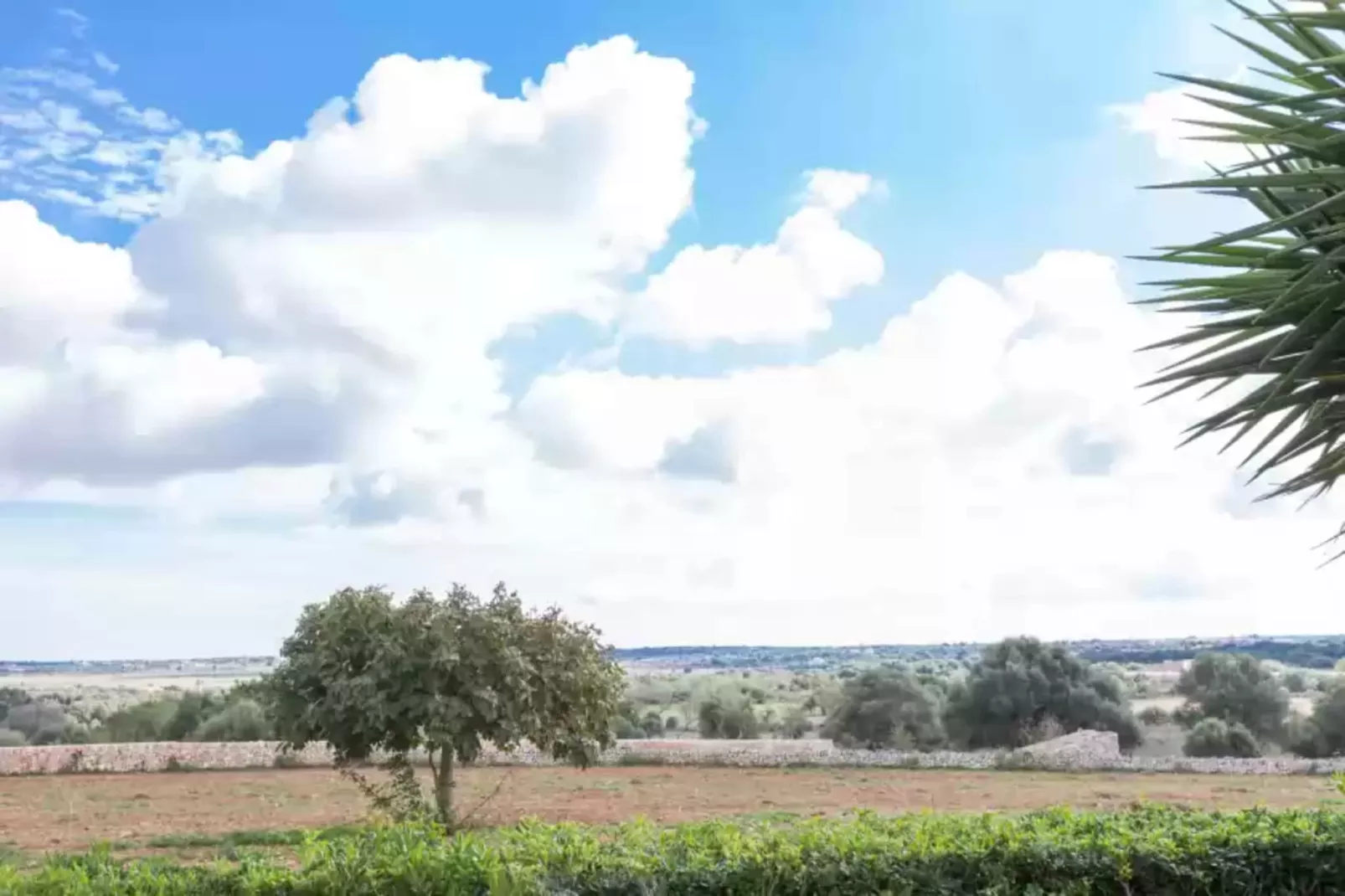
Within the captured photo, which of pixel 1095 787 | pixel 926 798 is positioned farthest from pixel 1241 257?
pixel 1095 787

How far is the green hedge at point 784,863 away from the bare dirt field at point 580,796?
1015 cm

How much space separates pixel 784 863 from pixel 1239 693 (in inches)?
1151

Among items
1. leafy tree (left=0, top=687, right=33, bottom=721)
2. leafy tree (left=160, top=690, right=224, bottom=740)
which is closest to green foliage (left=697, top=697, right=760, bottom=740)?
leafy tree (left=160, top=690, right=224, bottom=740)

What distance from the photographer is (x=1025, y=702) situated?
29391mm

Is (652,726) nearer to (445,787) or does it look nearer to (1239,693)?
(1239,693)

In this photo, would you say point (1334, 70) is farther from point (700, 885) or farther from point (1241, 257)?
point (700, 885)

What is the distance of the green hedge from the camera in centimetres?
385

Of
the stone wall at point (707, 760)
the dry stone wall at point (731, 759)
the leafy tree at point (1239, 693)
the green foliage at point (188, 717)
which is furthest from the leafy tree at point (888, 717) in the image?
the green foliage at point (188, 717)

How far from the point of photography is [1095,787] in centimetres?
1978

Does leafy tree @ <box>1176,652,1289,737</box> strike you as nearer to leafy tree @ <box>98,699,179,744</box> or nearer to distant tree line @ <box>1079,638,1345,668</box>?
distant tree line @ <box>1079,638,1345,668</box>

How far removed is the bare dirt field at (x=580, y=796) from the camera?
15.7 metres

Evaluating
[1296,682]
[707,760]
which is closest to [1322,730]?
[1296,682]

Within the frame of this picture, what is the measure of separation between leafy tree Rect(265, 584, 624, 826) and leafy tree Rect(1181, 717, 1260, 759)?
66.7 feet

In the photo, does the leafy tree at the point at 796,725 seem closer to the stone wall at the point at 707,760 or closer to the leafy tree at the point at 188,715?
the stone wall at the point at 707,760
